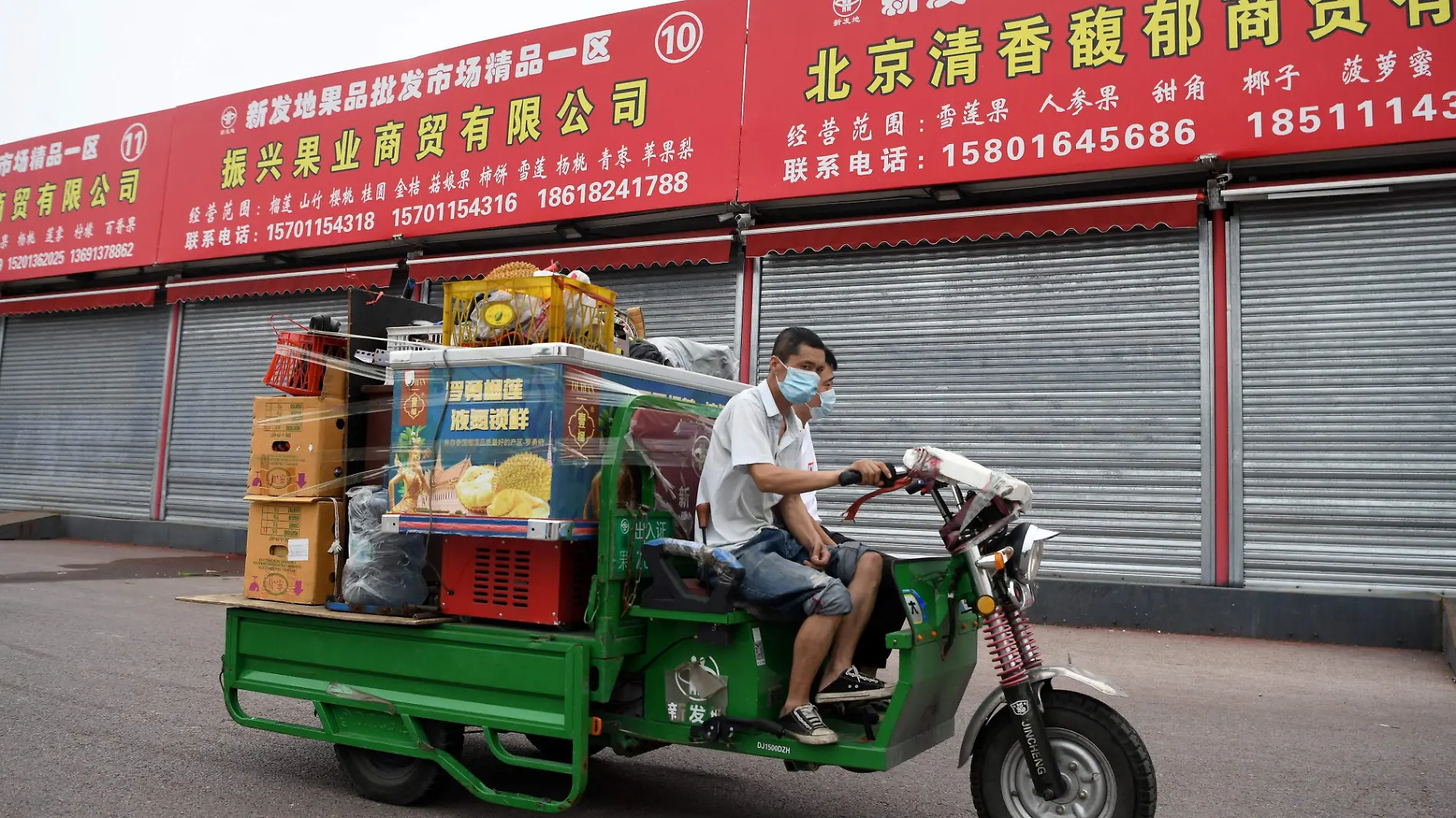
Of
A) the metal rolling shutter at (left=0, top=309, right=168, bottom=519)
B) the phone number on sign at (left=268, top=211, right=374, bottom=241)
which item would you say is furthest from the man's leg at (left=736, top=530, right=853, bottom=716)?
the metal rolling shutter at (left=0, top=309, right=168, bottom=519)

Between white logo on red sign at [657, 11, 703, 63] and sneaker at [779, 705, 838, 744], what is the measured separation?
9.17 metres

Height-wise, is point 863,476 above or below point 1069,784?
above

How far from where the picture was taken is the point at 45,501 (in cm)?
1678

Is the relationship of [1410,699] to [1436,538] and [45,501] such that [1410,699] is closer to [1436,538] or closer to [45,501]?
[1436,538]

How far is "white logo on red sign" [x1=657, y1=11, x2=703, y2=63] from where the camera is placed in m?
11.3

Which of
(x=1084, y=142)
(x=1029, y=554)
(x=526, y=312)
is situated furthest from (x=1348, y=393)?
(x=526, y=312)

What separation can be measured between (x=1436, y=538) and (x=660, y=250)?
8066mm

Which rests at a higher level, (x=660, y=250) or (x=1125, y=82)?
(x=1125, y=82)

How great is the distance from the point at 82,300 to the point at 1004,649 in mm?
17368

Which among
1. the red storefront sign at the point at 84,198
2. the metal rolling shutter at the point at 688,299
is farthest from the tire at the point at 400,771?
the red storefront sign at the point at 84,198

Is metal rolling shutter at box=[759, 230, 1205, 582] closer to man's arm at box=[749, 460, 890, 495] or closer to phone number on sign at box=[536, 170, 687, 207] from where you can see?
phone number on sign at box=[536, 170, 687, 207]

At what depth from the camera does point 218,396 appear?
15.2 meters

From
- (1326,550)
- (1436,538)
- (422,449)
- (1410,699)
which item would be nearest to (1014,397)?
(1326,550)

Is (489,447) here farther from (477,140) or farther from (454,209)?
(477,140)
